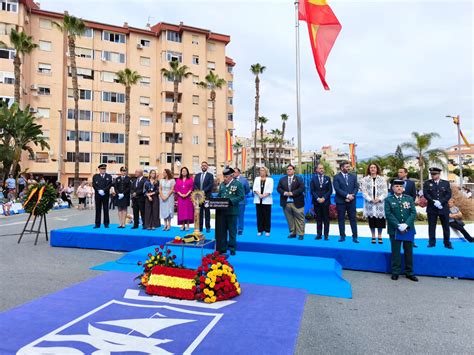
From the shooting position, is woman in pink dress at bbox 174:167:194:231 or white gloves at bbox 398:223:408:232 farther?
woman in pink dress at bbox 174:167:194:231

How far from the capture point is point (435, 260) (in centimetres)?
593

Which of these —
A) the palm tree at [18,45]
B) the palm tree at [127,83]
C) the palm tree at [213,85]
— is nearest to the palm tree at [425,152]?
the palm tree at [213,85]

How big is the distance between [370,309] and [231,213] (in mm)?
3095

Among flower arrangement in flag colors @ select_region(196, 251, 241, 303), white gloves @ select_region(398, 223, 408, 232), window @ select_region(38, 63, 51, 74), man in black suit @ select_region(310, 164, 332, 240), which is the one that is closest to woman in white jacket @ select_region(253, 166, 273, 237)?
man in black suit @ select_region(310, 164, 332, 240)

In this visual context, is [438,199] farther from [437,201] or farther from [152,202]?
[152,202]

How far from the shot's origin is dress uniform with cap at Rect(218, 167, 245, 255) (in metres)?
6.44

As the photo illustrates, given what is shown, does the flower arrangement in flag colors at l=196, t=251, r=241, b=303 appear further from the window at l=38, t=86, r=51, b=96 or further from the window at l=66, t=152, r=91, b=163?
the window at l=38, t=86, r=51, b=96

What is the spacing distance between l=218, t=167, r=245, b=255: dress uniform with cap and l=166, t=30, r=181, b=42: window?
117ft

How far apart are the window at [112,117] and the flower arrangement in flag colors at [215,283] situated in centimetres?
3523

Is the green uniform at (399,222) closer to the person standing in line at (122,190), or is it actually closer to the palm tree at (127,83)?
the person standing in line at (122,190)

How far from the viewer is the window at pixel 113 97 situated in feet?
119

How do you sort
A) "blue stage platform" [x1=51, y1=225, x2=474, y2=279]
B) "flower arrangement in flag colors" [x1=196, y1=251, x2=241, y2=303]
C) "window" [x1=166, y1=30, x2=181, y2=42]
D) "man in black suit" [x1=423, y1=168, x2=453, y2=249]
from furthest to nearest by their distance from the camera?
"window" [x1=166, y1=30, x2=181, y2=42] → "man in black suit" [x1=423, y1=168, x2=453, y2=249] → "blue stage platform" [x1=51, y1=225, x2=474, y2=279] → "flower arrangement in flag colors" [x1=196, y1=251, x2=241, y2=303]

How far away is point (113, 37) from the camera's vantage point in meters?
36.7

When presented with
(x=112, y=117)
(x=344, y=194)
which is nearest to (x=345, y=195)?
(x=344, y=194)
